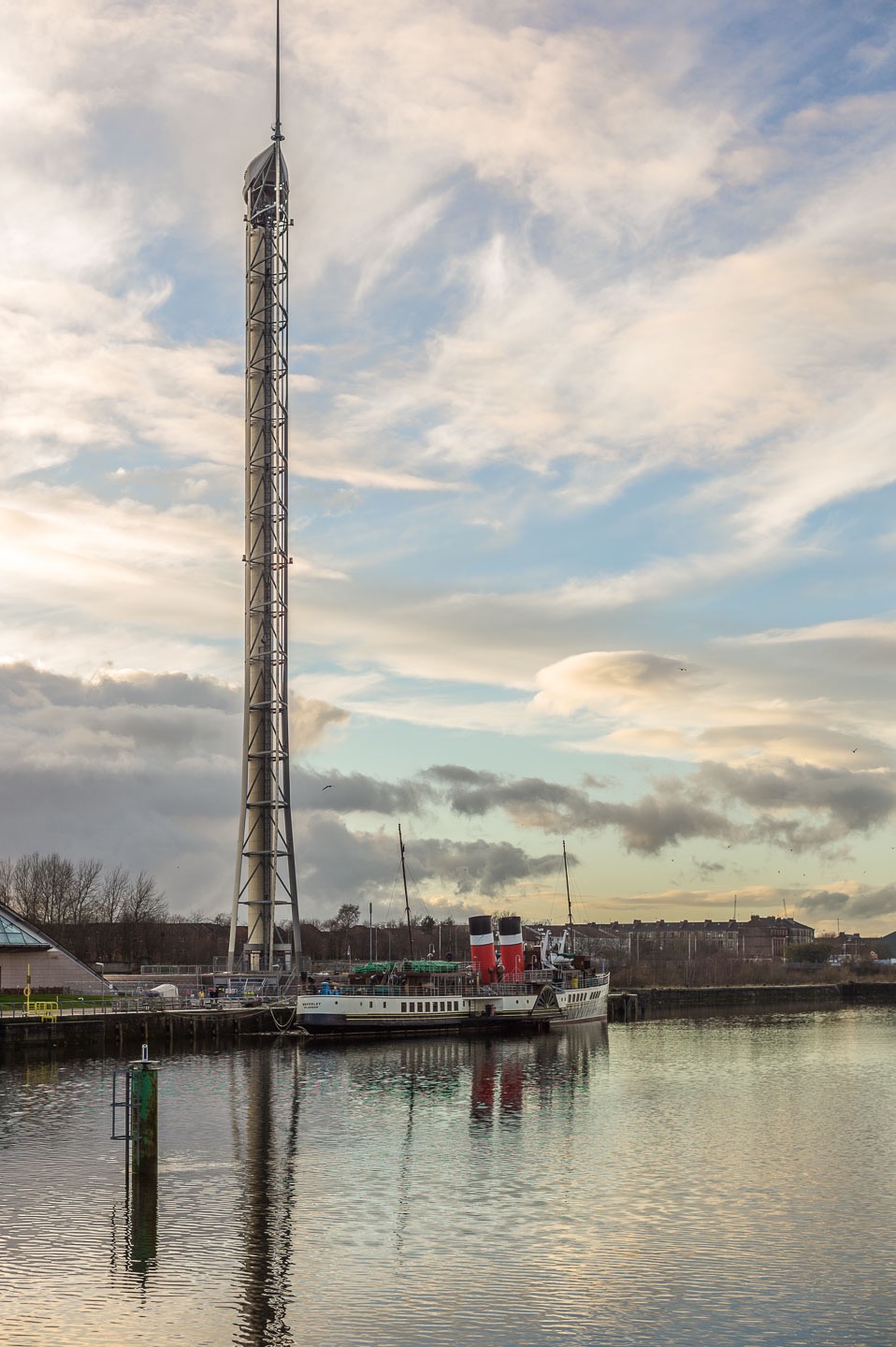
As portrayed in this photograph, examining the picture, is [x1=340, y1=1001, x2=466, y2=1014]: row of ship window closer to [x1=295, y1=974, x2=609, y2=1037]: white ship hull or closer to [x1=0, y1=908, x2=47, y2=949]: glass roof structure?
[x1=295, y1=974, x2=609, y2=1037]: white ship hull

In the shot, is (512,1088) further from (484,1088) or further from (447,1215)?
(447,1215)

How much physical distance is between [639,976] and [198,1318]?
6556 inches

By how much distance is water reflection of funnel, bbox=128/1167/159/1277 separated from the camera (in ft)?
109

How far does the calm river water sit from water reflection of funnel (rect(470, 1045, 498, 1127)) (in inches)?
13.5

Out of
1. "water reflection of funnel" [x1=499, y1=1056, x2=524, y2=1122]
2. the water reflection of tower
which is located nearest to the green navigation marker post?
the water reflection of tower

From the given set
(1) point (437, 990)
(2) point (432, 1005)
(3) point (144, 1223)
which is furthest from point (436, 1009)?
(3) point (144, 1223)

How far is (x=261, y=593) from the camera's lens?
117m

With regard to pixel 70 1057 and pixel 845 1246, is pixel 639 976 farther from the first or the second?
pixel 845 1246

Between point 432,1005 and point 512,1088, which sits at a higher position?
point 432,1005

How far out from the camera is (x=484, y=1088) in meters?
68.6

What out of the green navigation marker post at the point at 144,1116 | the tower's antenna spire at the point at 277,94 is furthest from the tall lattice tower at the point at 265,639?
the green navigation marker post at the point at 144,1116

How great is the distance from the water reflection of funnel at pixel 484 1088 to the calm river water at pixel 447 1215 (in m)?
0.34

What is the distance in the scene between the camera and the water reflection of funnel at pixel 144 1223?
3322 cm

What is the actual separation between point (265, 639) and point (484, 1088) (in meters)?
55.9
